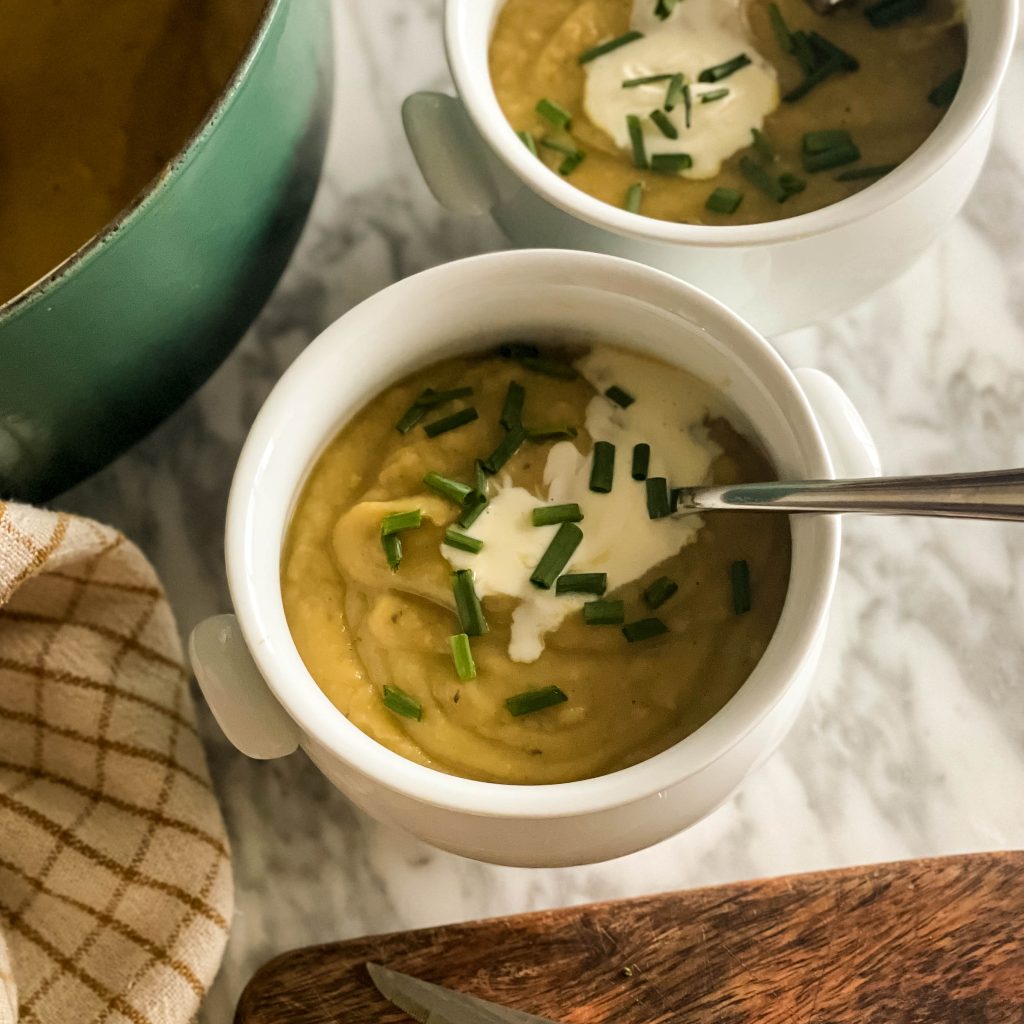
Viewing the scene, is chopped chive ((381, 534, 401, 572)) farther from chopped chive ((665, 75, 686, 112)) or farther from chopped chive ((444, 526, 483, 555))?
chopped chive ((665, 75, 686, 112))

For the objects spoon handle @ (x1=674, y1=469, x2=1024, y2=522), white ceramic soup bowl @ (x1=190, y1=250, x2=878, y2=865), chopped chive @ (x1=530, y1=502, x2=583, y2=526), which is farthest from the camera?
chopped chive @ (x1=530, y1=502, x2=583, y2=526)

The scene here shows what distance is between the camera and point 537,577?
89cm

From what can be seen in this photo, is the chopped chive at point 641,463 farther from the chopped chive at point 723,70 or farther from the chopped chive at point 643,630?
the chopped chive at point 723,70

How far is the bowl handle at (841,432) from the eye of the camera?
A: 913 mm

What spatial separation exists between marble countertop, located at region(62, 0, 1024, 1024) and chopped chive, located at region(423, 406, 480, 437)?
0.93ft

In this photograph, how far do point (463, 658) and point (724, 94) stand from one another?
0.54m

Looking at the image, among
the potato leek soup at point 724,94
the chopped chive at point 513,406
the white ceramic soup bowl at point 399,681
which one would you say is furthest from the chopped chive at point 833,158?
the chopped chive at point 513,406

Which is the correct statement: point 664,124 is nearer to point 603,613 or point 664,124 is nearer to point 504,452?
point 504,452

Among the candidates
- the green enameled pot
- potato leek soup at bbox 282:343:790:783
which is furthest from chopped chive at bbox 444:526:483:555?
the green enameled pot

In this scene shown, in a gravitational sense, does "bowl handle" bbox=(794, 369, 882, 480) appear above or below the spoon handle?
below

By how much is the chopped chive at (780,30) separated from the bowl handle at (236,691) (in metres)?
0.68

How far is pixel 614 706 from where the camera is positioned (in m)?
0.87

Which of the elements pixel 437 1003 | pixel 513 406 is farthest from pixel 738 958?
pixel 513 406

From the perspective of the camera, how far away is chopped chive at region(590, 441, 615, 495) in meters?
0.92
